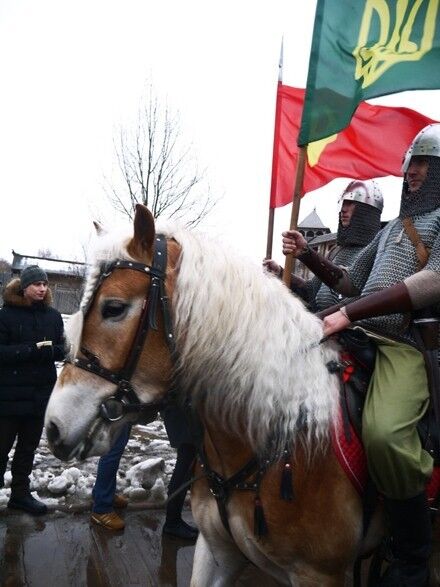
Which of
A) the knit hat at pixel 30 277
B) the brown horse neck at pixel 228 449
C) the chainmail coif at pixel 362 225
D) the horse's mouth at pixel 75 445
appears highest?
the chainmail coif at pixel 362 225

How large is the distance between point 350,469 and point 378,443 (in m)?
0.20

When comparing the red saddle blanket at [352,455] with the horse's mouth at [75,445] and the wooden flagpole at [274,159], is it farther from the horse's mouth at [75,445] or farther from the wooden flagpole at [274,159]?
the wooden flagpole at [274,159]

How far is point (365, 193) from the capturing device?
3625 millimetres

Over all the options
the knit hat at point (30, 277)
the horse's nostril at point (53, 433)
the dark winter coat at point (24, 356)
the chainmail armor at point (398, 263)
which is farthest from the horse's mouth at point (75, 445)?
the knit hat at point (30, 277)

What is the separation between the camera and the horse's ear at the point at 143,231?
179cm

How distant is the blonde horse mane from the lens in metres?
1.84

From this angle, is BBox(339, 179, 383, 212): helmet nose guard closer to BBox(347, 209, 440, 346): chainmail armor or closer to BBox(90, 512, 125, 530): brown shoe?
BBox(347, 209, 440, 346): chainmail armor

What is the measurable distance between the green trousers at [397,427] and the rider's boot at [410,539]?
10 cm

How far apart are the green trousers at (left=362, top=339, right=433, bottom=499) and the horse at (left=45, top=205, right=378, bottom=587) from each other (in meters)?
0.16

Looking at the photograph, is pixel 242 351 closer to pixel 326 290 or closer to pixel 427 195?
pixel 427 195

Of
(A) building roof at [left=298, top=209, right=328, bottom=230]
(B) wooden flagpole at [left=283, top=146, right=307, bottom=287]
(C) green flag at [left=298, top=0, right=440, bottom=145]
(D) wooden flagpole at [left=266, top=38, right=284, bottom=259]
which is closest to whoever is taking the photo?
(B) wooden flagpole at [left=283, top=146, right=307, bottom=287]

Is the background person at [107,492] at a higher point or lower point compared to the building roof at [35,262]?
higher

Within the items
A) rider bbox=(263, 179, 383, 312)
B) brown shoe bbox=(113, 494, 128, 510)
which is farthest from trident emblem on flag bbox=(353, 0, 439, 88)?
brown shoe bbox=(113, 494, 128, 510)

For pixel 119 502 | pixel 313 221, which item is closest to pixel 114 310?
pixel 119 502
